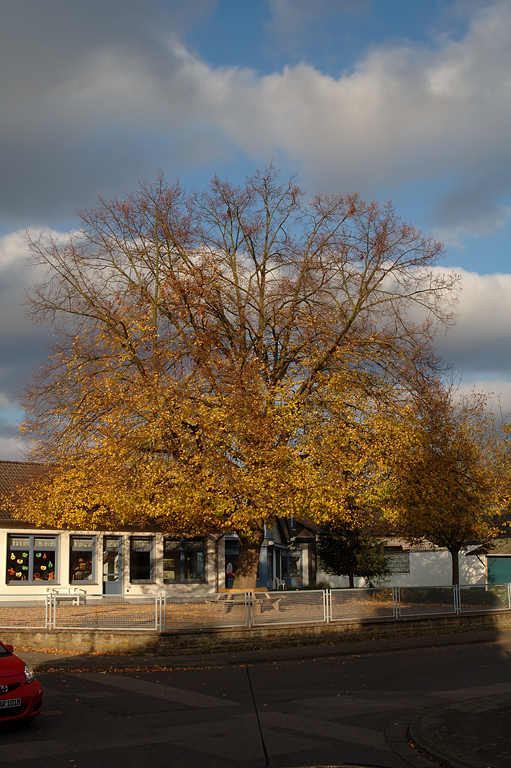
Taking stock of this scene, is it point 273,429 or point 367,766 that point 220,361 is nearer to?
point 273,429

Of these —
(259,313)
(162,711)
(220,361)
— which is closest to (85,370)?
(220,361)

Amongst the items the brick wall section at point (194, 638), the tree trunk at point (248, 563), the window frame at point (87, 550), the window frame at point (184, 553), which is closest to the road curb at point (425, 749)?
the brick wall section at point (194, 638)

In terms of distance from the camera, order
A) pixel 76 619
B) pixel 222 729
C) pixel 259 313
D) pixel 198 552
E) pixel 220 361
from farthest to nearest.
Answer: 1. pixel 198 552
2. pixel 259 313
3. pixel 220 361
4. pixel 76 619
5. pixel 222 729

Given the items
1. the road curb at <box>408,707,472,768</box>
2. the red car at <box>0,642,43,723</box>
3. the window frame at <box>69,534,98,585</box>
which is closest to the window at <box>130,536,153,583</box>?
the window frame at <box>69,534,98,585</box>

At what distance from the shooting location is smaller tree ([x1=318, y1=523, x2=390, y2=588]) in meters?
35.5

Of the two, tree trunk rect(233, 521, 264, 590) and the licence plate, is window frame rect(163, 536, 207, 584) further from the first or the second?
the licence plate

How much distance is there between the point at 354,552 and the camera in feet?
117

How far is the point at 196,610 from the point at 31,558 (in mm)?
13667

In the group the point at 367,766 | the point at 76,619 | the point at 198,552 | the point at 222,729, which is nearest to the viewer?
the point at 367,766

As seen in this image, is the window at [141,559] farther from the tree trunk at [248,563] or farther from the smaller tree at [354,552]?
the tree trunk at [248,563]

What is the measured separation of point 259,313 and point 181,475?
6474 millimetres

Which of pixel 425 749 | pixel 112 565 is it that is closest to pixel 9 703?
pixel 425 749

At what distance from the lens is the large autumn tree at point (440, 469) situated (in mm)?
21000

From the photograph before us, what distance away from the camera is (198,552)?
1350 inches
